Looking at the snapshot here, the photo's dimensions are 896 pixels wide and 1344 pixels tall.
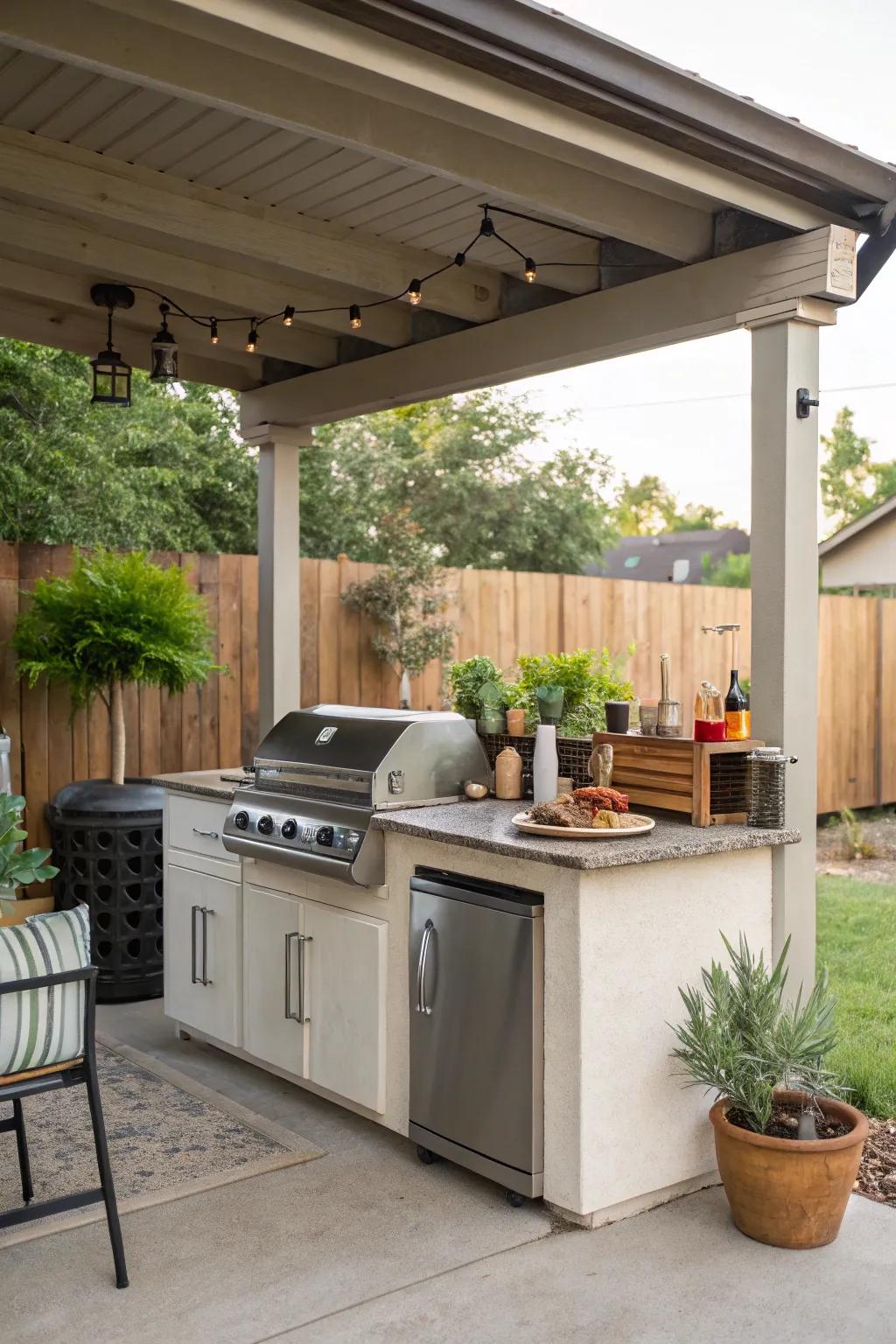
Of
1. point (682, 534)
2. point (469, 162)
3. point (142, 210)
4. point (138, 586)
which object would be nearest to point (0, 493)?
point (138, 586)

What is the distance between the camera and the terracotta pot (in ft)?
9.00

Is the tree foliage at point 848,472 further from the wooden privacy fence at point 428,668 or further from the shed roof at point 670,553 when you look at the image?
the wooden privacy fence at point 428,668

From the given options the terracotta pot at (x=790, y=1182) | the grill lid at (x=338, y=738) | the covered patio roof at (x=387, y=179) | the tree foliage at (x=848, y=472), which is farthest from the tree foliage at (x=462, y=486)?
the tree foliage at (x=848, y=472)

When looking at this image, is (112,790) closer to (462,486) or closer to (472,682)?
(472,682)

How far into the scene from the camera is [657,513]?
2689 cm

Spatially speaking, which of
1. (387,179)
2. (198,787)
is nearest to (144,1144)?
(198,787)

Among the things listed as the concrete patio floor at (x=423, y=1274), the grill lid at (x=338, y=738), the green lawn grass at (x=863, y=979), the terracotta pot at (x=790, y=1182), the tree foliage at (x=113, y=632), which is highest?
the tree foliage at (x=113, y=632)

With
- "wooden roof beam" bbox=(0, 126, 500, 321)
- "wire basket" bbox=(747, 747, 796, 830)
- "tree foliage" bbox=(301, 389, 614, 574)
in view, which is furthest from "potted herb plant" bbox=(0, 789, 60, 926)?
"tree foliage" bbox=(301, 389, 614, 574)

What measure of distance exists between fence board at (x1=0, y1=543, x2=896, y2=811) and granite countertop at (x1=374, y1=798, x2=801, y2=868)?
240cm

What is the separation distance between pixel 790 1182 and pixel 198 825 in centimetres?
238

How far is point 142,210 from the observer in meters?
3.84

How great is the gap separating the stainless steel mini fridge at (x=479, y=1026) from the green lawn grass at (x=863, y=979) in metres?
0.86

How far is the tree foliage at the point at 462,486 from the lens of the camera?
474 inches

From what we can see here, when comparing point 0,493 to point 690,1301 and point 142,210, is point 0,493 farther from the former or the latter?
point 690,1301
